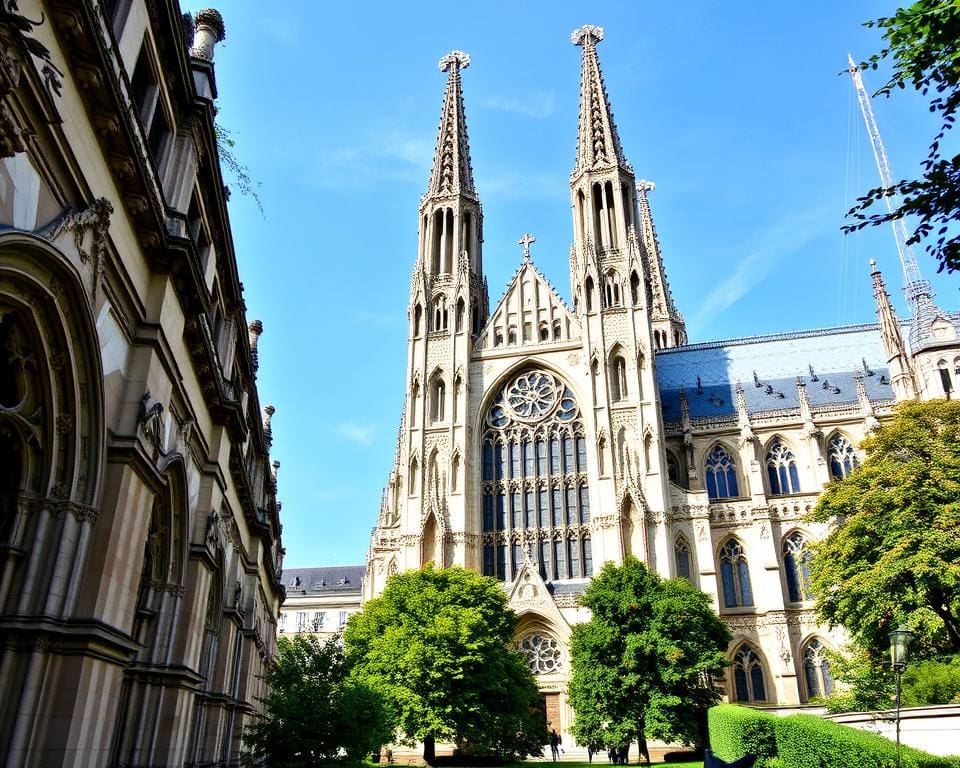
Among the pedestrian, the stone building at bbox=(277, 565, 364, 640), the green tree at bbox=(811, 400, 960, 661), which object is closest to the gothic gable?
the green tree at bbox=(811, 400, 960, 661)

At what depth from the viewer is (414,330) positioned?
55.5 meters

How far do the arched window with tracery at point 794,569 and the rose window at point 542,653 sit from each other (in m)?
16.1

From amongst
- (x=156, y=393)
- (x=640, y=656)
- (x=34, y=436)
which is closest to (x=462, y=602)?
(x=640, y=656)

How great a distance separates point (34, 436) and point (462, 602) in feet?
101

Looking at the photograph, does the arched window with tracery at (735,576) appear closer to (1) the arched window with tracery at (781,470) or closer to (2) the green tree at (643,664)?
(1) the arched window with tracery at (781,470)

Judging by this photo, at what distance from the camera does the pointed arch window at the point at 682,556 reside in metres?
46.9

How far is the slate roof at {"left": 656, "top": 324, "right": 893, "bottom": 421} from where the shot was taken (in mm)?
58531

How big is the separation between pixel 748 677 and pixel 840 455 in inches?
688

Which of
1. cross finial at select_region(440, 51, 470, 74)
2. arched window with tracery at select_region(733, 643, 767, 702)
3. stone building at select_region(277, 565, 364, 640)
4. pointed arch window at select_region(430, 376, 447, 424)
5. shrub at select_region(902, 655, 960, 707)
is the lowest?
shrub at select_region(902, 655, 960, 707)

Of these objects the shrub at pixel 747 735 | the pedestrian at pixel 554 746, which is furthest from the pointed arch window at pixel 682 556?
the shrub at pixel 747 735

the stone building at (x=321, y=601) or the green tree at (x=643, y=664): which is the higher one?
the stone building at (x=321, y=601)

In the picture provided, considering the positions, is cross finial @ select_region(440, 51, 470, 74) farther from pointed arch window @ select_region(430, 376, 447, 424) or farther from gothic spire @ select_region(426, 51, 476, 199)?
pointed arch window @ select_region(430, 376, 447, 424)

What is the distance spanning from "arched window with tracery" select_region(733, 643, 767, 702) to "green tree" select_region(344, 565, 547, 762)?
1398 cm

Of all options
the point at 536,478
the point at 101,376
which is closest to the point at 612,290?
the point at 536,478
